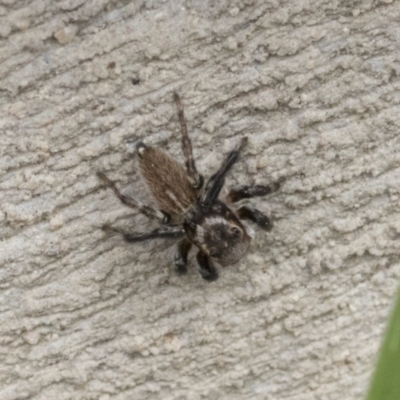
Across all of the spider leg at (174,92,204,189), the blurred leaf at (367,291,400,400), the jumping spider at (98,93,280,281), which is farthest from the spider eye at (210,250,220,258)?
the blurred leaf at (367,291,400,400)

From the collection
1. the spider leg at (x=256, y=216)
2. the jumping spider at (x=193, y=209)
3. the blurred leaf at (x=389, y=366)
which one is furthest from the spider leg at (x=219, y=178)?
the blurred leaf at (x=389, y=366)

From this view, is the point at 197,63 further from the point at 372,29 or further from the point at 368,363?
the point at 368,363

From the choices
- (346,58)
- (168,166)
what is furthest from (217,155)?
Result: (346,58)

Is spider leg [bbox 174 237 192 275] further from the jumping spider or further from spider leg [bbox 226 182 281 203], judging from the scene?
spider leg [bbox 226 182 281 203]

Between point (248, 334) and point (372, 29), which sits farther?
point (248, 334)

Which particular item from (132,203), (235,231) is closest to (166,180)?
(132,203)

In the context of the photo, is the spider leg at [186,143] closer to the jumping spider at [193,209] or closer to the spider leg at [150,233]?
the jumping spider at [193,209]
